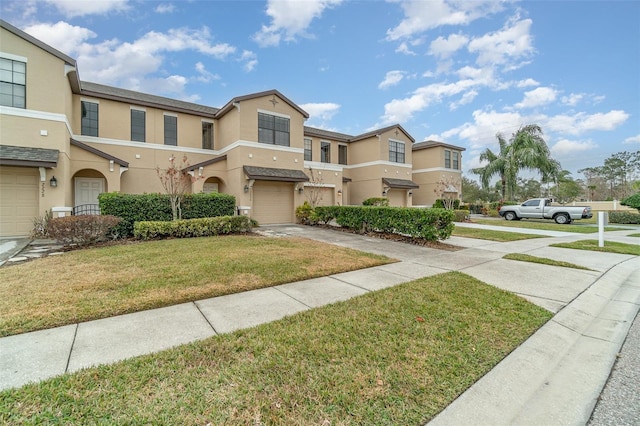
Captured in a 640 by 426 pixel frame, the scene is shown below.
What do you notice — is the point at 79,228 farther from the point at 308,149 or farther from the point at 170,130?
the point at 308,149

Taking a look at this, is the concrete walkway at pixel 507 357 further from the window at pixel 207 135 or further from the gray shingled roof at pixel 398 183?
the gray shingled roof at pixel 398 183

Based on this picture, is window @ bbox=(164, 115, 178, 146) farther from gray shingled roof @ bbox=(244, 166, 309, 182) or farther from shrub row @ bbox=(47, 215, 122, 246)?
shrub row @ bbox=(47, 215, 122, 246)

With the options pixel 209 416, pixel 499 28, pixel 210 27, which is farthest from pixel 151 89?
pixel 209 416

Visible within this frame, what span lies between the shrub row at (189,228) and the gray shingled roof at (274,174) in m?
4.01

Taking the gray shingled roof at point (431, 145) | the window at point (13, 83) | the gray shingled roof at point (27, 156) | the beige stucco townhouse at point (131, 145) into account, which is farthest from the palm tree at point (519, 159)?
the window at point (13, 83)

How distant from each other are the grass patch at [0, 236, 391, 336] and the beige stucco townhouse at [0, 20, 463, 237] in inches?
257

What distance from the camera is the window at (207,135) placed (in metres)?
18.3

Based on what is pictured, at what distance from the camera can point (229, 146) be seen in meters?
16.9

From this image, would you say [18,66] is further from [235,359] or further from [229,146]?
[235,359]

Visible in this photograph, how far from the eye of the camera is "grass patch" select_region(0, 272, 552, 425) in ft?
6.70

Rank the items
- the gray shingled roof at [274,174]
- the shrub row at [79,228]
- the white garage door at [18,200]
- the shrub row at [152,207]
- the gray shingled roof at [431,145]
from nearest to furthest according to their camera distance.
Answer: the shrub row at [79,228] → the shrub row at [152,207] → the white garage door at [18,200] → the gray shingled roof at [274,174] → the gray shingled roof at [431,145]

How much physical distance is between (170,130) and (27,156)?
723 cm

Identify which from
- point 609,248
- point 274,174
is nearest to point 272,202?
point 274,174

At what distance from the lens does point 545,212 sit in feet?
69.9
